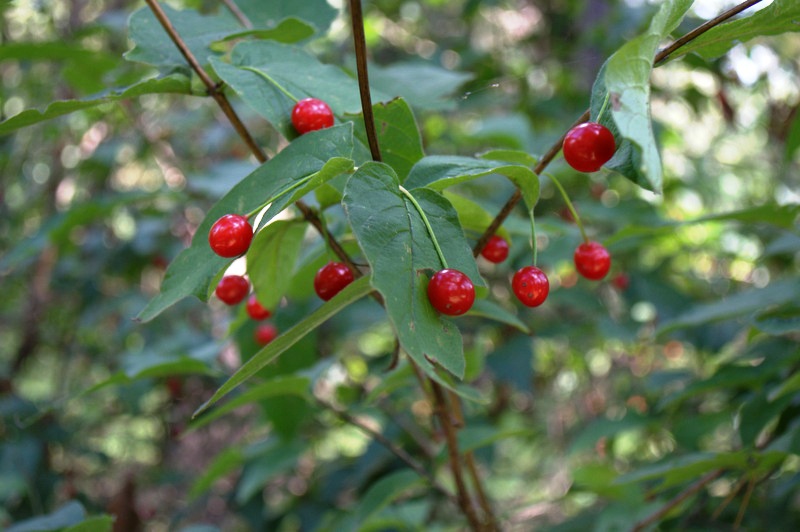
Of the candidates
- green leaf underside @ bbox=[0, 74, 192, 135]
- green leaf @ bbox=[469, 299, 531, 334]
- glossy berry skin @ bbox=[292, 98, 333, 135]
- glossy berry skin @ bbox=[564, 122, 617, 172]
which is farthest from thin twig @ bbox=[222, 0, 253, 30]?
glossy berry skin @ bbox=[564, 122, 617, 172]

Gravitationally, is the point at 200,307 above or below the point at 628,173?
below

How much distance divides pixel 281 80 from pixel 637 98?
23.6 inches

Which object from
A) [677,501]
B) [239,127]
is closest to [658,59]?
[239,127]

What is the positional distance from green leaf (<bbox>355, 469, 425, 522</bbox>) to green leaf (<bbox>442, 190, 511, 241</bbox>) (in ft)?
2.24

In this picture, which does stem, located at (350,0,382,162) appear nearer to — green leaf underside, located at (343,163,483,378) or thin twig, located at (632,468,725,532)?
green leaf underside, located at (343,163,483,378)

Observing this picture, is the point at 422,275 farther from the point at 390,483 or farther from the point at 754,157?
the point at 754,157

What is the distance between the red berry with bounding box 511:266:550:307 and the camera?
3.19 feet

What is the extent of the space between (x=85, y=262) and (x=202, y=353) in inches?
79.4

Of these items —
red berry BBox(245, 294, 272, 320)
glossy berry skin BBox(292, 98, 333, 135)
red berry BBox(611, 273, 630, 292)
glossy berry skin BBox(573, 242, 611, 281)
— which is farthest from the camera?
red berry BBox(611, 273, 630, 292)

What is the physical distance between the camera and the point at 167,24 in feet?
3.72

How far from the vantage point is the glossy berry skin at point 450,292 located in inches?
31.8

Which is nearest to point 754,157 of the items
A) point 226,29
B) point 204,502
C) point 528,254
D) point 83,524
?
point 528,254

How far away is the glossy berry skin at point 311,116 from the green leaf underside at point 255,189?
9 centimetres

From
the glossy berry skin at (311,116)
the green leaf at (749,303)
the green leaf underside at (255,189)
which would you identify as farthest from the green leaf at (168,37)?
the green leaf at (749,303)
